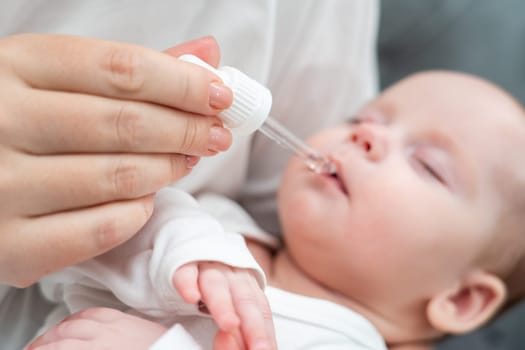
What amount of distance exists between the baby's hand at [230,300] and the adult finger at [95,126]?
0.42 feet

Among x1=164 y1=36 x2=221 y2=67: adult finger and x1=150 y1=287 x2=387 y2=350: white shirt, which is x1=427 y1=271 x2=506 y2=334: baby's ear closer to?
x1=150 y1=287 x2=387 y2=350: white shirt

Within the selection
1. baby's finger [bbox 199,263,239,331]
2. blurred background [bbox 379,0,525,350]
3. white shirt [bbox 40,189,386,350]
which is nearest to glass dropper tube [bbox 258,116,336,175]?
white shirt [bbox 40,189,386,350]

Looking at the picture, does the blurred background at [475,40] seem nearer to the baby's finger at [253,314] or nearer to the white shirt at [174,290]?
the white shirt at [174,290]

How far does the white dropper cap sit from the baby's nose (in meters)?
0.31

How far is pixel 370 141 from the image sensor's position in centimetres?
86

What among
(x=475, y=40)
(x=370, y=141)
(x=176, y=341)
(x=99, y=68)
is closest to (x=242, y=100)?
(x=99, y=68)

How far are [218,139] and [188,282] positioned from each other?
0.14 m

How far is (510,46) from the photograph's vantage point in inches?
53.2

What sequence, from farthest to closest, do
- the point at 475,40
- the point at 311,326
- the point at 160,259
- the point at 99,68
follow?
1. the point at 475,40
2. the point at 311,326
3. the point at 160,259
4. the point at 99,68

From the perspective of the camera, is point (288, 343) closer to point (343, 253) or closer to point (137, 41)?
point (343, 253)

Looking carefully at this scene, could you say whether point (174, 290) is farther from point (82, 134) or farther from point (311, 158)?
point (311, 158)

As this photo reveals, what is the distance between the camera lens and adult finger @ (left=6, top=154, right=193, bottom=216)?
1.67 feet

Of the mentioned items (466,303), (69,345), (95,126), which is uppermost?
(95,126)

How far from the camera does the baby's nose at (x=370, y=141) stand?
850mm
